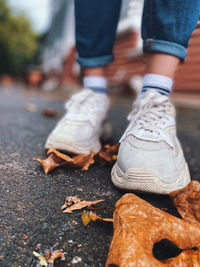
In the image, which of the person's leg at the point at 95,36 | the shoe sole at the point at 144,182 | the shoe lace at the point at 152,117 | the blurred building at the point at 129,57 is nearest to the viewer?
the shoe sole at the point at 144,182

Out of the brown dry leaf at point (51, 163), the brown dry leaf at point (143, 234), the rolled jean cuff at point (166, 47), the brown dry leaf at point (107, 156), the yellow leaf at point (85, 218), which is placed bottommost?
the brown dry leaf at point (107, 156)

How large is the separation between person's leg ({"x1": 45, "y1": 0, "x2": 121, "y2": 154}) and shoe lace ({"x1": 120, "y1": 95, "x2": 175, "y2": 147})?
245mm

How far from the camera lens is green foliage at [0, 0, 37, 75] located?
64.4ft

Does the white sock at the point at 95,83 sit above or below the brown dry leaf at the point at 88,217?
above

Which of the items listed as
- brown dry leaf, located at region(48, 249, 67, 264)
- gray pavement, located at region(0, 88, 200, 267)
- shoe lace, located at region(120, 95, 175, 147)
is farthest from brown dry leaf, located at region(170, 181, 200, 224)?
brown dry leaf, located at region(48, 249, 67, 264)

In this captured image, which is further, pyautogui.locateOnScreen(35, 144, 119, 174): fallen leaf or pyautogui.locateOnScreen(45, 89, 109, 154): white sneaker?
pyautogui.locateOnScreen(45, 89, 109, 154): white sneaker

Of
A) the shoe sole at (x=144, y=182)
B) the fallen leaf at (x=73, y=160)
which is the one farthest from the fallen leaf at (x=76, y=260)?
the fallen leaf at (x=73, y=160)

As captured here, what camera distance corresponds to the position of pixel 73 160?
3.03 ft

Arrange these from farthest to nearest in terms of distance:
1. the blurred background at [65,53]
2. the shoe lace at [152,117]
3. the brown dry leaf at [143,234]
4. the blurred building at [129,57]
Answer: the blurred background at [65,53] → the blurred building at [129,57] → the shoe lace at [152,117] → the brown dry leaf at [143,234]

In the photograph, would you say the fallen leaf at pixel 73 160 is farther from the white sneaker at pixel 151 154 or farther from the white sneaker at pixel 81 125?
the white sneaker at pixel 151 154

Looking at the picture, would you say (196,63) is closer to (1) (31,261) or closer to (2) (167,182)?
(2) (167,182)

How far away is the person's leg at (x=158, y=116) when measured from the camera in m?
0.79

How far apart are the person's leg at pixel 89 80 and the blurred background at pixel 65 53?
234 mm

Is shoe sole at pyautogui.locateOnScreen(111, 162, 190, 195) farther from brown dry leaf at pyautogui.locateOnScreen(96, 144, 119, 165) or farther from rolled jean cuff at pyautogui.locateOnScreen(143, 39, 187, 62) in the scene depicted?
rolled jean cuff at pyautogui.locateOnScreen(143, 39, 187, 62)
